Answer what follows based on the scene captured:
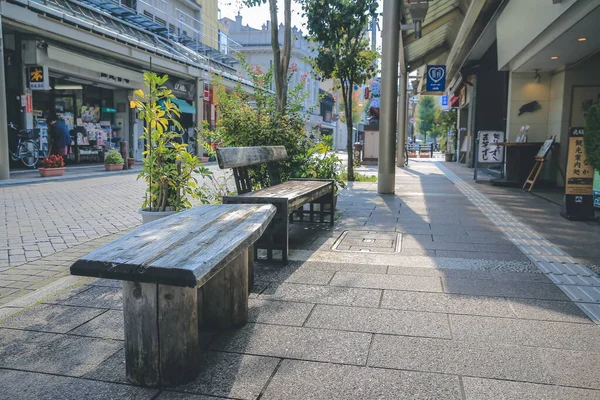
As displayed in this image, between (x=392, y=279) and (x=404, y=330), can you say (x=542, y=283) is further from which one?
(x=404, y=330)

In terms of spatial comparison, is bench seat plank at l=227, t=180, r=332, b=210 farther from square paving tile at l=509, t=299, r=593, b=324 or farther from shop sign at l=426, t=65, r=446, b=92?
shop sign at l=426, t=65, r=446, b=92

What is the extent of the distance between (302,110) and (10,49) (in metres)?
12.9

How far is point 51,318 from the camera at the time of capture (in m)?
3.16

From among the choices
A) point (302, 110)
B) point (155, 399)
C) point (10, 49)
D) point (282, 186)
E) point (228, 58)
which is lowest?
point (155, 399)

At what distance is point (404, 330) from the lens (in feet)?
9.71

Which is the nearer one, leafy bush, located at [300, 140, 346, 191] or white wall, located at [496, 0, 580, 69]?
leafy bush, located at [300, 140, 346, 191]

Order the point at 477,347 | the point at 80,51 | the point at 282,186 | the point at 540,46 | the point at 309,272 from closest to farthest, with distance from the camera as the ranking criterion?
the point at 477,347 < the point at 309,272 < the point at 282,186 < the point at 540,46 < the point at 80,51

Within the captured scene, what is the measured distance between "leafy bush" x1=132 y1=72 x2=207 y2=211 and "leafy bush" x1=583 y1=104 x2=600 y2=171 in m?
4.97

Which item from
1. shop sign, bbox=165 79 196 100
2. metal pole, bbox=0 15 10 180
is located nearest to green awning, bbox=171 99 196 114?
shop sign, bbox=165 79 196 100

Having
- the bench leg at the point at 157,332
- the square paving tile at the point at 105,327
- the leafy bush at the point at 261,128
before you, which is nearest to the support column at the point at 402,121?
the leafy bush at the point at 261,128

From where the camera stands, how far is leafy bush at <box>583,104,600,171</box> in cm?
638

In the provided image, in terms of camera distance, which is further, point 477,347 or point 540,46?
point 540,46

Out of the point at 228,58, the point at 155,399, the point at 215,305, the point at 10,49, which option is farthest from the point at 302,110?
the point at 228,58

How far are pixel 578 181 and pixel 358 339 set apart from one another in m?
5.40
